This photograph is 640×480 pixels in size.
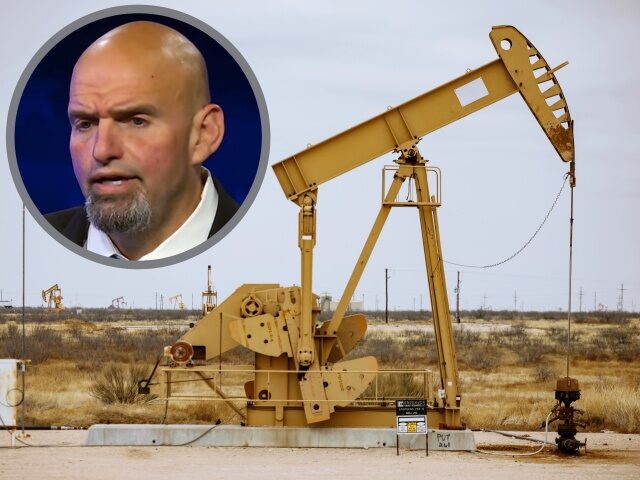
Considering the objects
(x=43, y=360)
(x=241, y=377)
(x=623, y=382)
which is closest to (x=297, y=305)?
(x=241, y=377)

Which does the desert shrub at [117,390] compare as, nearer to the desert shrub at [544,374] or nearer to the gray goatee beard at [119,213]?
the gray goatee beard at [119,213]

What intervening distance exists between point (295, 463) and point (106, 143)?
5.50 metres

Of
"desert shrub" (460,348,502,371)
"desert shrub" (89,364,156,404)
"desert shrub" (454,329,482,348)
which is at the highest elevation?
"desert shrub" (89,364,156,404)

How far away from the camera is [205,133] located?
1750 cm

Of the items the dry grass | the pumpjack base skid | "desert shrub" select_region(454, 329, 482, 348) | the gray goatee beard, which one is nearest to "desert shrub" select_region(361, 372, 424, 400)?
the dry grass

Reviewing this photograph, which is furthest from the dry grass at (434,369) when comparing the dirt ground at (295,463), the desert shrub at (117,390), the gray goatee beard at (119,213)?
the gray goatee beard at (119,213)

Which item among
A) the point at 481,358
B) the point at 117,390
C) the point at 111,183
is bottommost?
the point at 481,358

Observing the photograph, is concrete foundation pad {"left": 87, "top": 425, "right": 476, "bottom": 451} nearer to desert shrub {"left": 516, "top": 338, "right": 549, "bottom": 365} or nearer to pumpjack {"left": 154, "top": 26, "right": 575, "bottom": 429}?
pumpjack {"left": 154, "top": 26, "right": 575, "bottom": 429}

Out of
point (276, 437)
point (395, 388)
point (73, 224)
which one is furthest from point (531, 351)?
point (73, 224)

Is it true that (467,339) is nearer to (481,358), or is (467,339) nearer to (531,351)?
(531,351)

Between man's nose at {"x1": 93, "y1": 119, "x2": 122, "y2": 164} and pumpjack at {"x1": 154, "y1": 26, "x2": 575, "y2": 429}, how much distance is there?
262cm

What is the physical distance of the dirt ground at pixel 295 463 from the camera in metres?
13.6

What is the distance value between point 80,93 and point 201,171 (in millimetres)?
1941

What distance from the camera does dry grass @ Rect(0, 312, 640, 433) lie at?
20250mm
